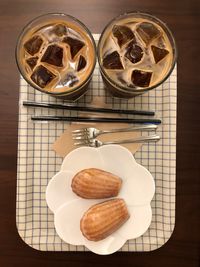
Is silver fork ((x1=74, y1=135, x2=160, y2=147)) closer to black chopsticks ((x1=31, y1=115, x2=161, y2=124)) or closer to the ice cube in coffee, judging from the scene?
black chopsticks ((x1=31, y1=115, x2=161, y2=124))

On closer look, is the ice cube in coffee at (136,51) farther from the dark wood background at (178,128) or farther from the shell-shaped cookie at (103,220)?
the shell-shaped cookie at (103,220)

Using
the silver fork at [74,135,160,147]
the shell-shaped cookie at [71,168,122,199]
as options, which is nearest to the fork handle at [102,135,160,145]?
the silver fork at [74,135,160,147]

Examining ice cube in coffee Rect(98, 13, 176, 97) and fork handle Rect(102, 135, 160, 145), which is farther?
fork handle Rect(102, 135, 160, 145)

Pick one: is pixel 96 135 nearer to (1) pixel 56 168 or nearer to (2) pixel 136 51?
(1) pixel 56 168

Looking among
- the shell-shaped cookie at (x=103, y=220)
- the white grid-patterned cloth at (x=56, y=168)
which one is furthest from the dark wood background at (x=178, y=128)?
the shell-shaped cookie at (x=103, y=220)

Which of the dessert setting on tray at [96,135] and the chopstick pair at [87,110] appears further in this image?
the chopstick pair at [87,110]

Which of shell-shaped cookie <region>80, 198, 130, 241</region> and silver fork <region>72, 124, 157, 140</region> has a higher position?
silver fork <region>72, 124, 157, 140</region>
